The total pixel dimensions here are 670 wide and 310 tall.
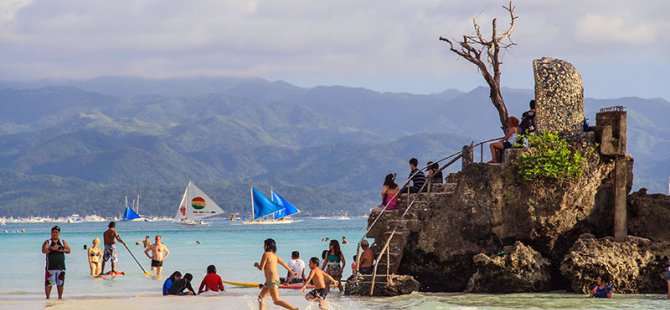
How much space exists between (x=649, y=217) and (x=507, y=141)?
3.61m

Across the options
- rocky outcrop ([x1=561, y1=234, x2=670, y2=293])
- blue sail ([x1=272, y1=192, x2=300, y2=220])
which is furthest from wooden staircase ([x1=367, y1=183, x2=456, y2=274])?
blue sail ([x1=272, y1=192, x2=300, y2=220])

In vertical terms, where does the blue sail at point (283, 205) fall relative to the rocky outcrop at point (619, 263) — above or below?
above

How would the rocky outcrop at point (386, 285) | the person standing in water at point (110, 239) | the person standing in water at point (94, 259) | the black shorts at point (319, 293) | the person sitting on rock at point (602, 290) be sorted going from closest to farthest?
the black shorts at point (319, 293) < the person sitting on rock at point (602, 290) < the rocky outcrop at point (386, 285) < the person standing in water at point (110, 239) < the person standing in water at point (94, 259)

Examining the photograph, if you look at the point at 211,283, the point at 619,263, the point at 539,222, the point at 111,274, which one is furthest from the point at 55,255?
the point at 619,263

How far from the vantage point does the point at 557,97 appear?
24.4 meters

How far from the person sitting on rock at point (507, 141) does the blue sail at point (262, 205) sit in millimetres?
84169

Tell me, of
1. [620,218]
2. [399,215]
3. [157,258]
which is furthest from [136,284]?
[620,218]

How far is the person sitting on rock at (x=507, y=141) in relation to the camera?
24.6m

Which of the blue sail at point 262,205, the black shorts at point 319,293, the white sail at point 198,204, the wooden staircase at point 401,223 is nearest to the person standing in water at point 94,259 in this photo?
the wooden staircase at point 401,223

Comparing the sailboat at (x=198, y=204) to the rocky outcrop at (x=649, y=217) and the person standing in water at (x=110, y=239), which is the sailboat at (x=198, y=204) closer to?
the person standing in water at (x=110, y=239)

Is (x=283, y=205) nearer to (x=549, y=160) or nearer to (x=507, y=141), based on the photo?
(x=507, y=141)

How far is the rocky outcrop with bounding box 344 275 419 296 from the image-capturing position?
23438mm

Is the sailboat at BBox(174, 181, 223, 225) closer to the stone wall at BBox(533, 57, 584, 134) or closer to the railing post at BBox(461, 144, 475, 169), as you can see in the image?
the railing post at BBox(461, 144, 475, 169)

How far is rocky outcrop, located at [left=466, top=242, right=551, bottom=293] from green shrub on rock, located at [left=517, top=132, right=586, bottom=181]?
159 cm
